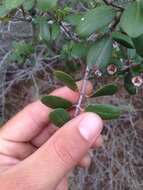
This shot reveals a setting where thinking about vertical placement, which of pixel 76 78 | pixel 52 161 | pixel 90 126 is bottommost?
pixel 76 78

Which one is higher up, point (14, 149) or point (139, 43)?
point (139, 43)

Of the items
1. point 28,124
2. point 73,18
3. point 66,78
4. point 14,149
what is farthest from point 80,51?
point 14,149

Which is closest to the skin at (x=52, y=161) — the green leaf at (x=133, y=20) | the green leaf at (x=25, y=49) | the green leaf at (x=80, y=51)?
the green leaf at (x=80, y=51)

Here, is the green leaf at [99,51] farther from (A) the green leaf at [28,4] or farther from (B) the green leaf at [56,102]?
(A) the green leaf at [28,4]

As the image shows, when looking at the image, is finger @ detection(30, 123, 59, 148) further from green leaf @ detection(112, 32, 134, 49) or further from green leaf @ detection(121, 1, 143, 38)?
green leaf @ detection(121, 1, 143, 38)

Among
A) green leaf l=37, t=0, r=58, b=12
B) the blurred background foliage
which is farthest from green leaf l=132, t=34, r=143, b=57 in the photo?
the blurred background foliage

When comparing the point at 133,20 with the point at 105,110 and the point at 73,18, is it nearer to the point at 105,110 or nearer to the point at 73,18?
the point at 105,110
